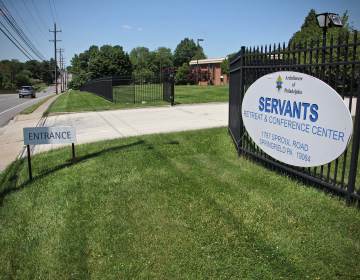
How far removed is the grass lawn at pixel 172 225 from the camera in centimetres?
328

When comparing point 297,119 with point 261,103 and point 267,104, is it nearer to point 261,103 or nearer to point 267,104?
point 267,104

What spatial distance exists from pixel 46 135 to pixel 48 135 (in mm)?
33

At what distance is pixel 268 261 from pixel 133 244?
142 centimetres

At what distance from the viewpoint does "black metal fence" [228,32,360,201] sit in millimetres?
4227

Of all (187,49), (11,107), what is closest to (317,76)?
(11,107)

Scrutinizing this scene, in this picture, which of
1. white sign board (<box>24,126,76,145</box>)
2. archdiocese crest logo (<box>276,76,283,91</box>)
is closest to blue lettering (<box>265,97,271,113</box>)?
archdiocese crest logo (<box>276,76,283,91</box>)

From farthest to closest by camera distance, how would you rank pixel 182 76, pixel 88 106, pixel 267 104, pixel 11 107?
pixel 182 76, pixel 11 107, pixel 88 106, pixel 267 104

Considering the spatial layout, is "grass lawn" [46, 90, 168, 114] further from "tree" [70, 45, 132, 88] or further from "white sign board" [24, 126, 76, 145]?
"tree" [70, 45, 132, 88]

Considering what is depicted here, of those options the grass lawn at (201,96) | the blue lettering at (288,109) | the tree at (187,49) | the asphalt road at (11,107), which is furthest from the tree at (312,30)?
the tree at (187,49)

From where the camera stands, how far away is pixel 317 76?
15.5 feet

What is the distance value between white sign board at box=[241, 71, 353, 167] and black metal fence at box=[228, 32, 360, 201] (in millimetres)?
132

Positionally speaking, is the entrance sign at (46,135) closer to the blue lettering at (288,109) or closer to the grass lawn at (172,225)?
the grass lawn at (172,225)

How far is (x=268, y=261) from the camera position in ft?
10.9

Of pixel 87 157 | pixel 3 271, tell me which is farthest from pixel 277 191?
pixel 87 157
